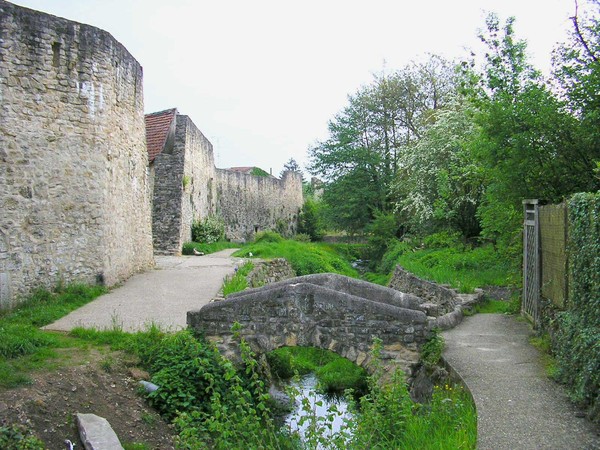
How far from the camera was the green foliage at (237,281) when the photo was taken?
12.4m

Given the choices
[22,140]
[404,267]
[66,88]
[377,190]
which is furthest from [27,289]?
[377,190]

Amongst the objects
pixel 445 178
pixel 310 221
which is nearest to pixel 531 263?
pixel 445 178

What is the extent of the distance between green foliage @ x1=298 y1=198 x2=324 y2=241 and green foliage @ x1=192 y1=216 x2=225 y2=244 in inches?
595

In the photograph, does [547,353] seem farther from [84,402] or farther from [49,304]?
[49,304]

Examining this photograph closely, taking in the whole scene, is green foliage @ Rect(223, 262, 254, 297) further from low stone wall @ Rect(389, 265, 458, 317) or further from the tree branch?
the tree branch

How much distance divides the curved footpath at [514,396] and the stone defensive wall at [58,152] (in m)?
7.13

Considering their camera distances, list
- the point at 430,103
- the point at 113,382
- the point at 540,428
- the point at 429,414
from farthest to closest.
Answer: the point at 430,103, the point at 113,382, the point at 429,414, the point at 540,428

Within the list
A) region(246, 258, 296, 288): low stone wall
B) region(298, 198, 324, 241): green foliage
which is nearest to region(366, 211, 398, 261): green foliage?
region(246, 258, 296, 288): low stone wall

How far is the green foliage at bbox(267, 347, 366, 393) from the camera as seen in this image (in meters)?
11.9

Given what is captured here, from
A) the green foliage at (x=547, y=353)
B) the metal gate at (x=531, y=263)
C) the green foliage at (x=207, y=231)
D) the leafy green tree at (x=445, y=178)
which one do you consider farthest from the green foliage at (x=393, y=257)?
the green foliage at (x=547, y=353)

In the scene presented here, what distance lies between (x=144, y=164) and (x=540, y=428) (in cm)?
1289

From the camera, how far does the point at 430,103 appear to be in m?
31.5

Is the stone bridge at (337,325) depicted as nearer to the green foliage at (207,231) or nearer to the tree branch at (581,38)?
the tree branch at (581,38)

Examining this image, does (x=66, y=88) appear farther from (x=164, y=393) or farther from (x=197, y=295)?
(x=164, y=393)
